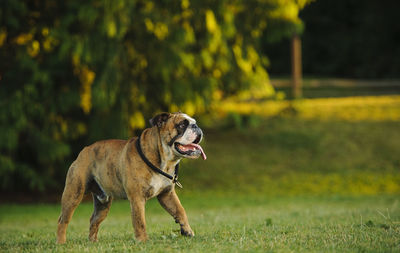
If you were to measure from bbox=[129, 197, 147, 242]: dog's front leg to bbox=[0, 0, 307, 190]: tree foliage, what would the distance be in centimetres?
840

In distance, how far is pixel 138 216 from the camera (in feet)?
19.0

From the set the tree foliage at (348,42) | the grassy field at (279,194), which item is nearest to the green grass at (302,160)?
the grassy field at (279,194)

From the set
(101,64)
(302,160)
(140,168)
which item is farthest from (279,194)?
(140,168)

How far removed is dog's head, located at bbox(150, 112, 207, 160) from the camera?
19.3 ft

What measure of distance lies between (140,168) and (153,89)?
983 cm

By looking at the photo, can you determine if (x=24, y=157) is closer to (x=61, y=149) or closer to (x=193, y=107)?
(x=61, y=149)

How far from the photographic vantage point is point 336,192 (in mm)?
16719

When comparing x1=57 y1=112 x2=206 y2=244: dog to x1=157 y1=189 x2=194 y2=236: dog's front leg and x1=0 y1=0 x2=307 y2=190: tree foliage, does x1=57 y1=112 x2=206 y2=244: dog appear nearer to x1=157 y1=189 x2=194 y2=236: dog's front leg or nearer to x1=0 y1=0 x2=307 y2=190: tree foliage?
x1=157 y1=189 x2=194 y2=236: dog's front leg

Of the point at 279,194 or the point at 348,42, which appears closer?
the point at 279,194

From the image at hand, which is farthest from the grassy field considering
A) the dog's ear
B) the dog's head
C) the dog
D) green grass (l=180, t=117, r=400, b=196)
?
the dog's ear

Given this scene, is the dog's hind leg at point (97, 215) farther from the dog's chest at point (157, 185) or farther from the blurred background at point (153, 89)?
the blurred background at point (153, 89)

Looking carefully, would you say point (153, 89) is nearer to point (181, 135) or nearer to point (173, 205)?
point (173, 205)

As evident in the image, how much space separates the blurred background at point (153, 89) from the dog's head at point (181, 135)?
8.09m

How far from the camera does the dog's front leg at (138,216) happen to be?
5.78 metres
